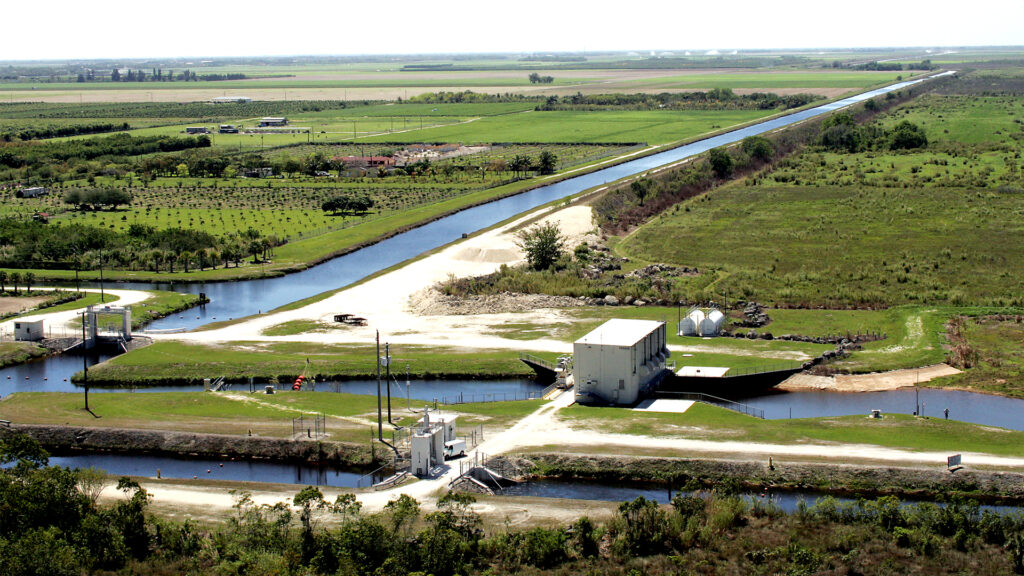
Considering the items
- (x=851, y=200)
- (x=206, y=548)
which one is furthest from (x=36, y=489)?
(x=851, y=200)

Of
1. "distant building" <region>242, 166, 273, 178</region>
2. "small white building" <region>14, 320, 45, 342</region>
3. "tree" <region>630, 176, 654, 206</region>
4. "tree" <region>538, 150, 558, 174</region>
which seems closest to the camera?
"small white building" <region>14, 320, 45, 342</region>

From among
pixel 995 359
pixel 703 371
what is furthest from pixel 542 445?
pixel 995 359

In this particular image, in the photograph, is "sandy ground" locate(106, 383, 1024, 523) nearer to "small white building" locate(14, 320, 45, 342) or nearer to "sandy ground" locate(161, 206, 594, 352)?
"sandy ground" locate(161, 206, 594, 352)

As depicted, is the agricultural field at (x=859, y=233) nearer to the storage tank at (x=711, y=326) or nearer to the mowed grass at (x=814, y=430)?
the storage tank at (x=711, y=326)

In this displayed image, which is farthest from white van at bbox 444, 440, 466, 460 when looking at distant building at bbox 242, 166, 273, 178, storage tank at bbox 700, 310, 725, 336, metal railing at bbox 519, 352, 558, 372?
distant building at bbox 242, 166, 273, 178

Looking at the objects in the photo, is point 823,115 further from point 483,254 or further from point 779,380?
point 779,380

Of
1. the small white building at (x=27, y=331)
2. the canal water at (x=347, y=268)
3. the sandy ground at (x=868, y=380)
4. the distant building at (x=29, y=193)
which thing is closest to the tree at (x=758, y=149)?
the canal water at (x=347, y=268)
